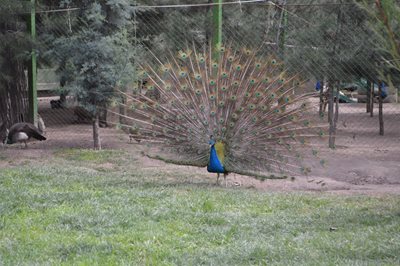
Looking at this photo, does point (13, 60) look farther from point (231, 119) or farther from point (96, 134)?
point (231, 119)

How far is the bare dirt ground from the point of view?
10.5m

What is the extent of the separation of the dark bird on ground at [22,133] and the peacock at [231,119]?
450 centimetres

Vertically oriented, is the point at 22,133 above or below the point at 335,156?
above

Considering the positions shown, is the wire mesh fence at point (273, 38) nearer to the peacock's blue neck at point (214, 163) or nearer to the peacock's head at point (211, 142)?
the peacock's head at point (211, 142)

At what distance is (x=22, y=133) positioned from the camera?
13.8 meters

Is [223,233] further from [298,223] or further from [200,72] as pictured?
[200,72]

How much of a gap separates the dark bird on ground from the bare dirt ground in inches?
7.4

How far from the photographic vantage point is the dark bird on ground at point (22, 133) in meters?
13.8

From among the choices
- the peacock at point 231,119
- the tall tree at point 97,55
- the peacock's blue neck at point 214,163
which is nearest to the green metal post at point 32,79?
the tall tree at point 97,55

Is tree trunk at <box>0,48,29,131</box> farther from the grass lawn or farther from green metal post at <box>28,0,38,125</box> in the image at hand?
the grass lawn

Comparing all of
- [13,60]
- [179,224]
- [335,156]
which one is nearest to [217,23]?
[335,156]

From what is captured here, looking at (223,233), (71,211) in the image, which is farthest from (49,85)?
(223,233)

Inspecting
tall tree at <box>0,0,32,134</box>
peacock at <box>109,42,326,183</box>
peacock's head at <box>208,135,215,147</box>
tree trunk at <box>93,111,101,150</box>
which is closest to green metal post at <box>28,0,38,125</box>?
tall tree at <box>0,0,32,134</box>

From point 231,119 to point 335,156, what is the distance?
3.95m
